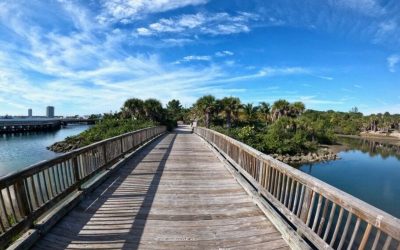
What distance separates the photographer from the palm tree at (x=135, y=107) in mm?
44688

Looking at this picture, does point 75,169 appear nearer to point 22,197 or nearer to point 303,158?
point 22,197

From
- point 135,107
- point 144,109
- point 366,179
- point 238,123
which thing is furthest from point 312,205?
point 238,123

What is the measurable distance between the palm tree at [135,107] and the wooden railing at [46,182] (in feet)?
122

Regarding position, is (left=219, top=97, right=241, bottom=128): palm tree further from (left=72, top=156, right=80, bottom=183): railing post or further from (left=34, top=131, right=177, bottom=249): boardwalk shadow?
(left=72, top=156, right=80, bottom=183): railing post

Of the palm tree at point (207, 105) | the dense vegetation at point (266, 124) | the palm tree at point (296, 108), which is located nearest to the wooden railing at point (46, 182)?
the dense vegetation at point (266, 124)

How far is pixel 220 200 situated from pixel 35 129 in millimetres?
76953

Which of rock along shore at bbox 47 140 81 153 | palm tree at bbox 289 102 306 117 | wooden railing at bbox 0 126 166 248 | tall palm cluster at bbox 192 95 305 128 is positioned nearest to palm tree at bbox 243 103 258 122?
tall palm cluster at bbox 192 95 305 128

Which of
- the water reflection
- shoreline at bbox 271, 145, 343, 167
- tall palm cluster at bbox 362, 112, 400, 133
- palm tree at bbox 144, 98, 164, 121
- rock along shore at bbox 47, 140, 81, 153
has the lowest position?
the water reflection

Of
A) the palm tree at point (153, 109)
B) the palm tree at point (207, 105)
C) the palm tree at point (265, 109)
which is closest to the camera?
the palm tree at point (207, 105)

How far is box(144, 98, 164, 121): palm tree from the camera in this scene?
44156mm

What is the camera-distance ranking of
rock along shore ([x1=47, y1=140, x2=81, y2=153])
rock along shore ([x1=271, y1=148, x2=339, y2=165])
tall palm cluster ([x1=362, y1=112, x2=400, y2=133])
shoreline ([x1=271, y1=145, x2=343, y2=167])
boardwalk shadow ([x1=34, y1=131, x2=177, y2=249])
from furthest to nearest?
tall palm cluster ([x1=362, y1=112, x2=400, y2=133]) < rock along shore ([x1=47, y1=140, x2=81, y2=153]) < rock along shore ([x1=271, y1=148, x2=339, y2=165]) < shoreline ([x1=271, y1=145, x2=343, y2=167]) < boardwalk shadow ([x1=34, y1=131, x2=177, y2=249])

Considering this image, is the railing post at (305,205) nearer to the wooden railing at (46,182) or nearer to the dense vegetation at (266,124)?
the wooden railing at (46,182)

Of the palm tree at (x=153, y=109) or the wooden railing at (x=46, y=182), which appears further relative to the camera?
the palm tree at (x=153, y=109)

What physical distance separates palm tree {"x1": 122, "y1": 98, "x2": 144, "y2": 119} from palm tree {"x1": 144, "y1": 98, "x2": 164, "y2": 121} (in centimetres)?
105
